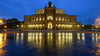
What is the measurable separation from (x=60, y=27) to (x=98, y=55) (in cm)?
5977

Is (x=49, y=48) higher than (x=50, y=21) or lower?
lower

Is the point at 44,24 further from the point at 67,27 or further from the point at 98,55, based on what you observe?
the point at 98,55

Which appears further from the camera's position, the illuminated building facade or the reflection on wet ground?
the illuminated building facade

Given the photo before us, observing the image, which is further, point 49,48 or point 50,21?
point 50,21

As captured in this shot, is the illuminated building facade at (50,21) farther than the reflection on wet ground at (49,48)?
Yes

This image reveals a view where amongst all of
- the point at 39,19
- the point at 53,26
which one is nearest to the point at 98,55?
the point at 53,26

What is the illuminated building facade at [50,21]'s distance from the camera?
6700 cm

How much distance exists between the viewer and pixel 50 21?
6706 centimetres

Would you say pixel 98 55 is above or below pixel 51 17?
below

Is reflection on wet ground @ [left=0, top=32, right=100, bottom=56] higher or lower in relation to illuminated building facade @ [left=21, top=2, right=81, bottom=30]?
lower

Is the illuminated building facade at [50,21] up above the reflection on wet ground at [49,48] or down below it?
above

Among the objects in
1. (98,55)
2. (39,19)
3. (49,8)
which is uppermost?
(49,8)

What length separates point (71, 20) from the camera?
70.5 m

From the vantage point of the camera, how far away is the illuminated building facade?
220 feet
